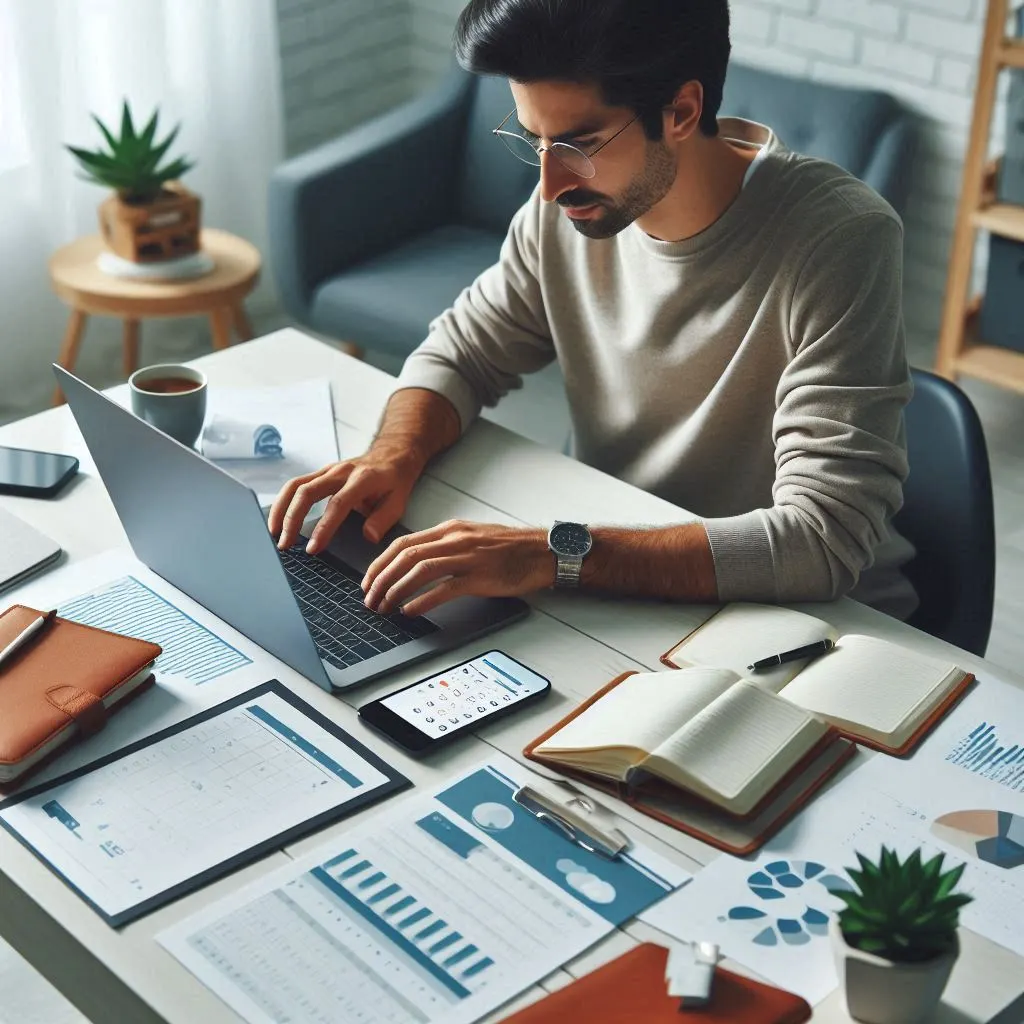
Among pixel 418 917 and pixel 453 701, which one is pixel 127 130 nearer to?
pixel 453 701

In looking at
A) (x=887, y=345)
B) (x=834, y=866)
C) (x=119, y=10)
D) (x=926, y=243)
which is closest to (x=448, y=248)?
(x=119, y=10)

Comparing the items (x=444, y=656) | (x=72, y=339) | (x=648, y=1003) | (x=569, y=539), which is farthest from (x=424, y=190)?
(x=648, y=1003)

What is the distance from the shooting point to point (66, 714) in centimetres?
119

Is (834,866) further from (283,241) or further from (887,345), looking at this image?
(283,241)

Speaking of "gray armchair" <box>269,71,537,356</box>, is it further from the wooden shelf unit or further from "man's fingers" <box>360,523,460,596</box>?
"man's fingers" <box>360,523,460,596</box>

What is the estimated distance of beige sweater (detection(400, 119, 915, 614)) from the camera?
148 centimetres

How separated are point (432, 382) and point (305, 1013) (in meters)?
0.97

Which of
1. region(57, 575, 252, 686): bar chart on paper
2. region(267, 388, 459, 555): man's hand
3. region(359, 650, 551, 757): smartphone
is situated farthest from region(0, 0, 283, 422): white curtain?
region(359, 650, 551, 757): smartphone

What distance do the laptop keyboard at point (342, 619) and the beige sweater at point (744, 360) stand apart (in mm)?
319

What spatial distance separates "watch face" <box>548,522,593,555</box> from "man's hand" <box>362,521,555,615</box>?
0.04 feet

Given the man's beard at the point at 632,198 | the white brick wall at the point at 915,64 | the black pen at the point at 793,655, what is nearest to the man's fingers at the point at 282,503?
the man's beard at the point at 632,198

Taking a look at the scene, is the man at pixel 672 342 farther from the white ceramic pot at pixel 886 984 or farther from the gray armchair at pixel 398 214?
the gray armchair at pixel 398 214

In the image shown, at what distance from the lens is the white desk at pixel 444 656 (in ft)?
3.28

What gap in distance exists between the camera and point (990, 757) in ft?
3.99
